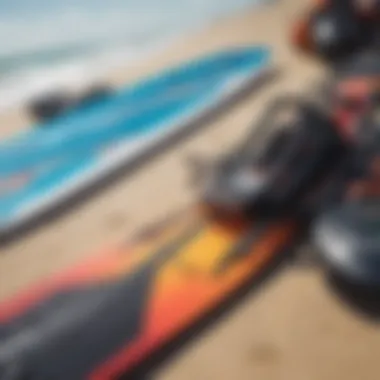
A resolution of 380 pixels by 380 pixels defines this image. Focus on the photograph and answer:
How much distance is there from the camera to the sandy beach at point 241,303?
24.0 inches

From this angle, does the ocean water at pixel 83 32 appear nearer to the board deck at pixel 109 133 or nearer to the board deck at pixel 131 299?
the board deck at pixel 109 133

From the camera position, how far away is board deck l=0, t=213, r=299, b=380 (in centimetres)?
60

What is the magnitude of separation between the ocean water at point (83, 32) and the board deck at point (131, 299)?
1.76ft

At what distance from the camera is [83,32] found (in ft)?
4.64

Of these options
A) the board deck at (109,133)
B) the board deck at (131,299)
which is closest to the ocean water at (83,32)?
the board deck at (109,133)

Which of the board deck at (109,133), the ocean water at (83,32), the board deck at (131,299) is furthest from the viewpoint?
the ocean water at (83,32)

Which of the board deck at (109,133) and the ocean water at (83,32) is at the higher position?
the board deck at (109,133)

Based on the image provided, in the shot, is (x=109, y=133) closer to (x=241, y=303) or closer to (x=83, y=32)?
(x=241, y=303)

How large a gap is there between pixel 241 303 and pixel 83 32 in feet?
2.74

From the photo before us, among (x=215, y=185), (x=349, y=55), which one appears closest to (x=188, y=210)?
(x=215, y=185)

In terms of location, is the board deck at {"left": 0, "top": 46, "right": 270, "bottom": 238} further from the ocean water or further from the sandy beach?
the ocean water

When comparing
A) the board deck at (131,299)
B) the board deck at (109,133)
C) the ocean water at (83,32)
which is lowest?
the ocean water at (83,32)

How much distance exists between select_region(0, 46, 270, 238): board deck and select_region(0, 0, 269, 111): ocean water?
0.16 metres

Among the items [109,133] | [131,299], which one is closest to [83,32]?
[109,133]
